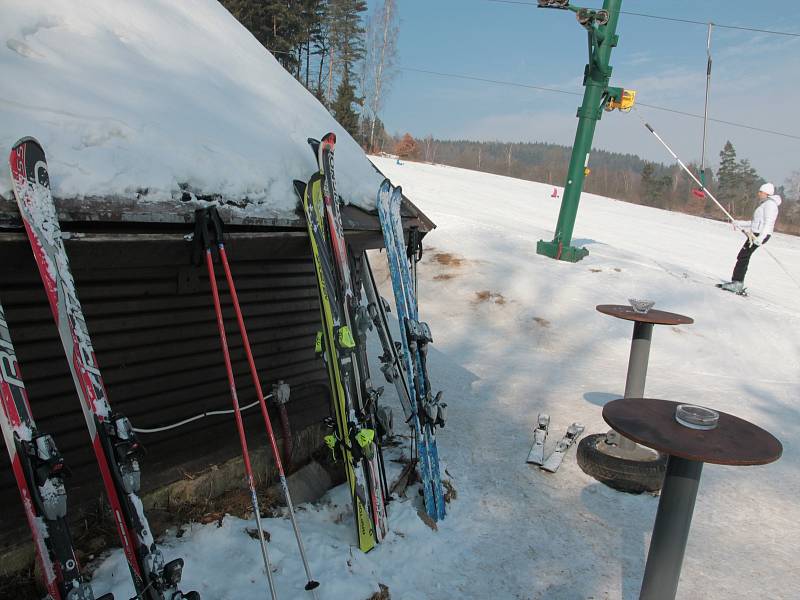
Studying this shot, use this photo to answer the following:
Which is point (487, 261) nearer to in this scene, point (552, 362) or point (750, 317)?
point (552, 362)

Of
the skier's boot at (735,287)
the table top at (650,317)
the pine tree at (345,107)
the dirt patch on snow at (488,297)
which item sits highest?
the pine tree at (345,107)

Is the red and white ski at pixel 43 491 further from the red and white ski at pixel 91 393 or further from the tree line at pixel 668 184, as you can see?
the tree line at pixel 668 184

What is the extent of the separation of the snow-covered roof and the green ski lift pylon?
704 centimetres

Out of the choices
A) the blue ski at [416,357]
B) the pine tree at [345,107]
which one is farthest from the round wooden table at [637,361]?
the pine tree at [345,107]

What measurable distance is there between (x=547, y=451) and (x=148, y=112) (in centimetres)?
→ 433

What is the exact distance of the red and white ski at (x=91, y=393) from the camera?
6.99 feet

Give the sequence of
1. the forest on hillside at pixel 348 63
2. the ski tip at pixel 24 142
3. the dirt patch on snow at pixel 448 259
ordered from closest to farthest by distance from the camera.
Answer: the ski tip at pixel 24 142 < the dirt patch on snow at pixel 448 259 < the forest on hillside at pixel 348 63

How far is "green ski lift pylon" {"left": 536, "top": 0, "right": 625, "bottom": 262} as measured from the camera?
9.62 m

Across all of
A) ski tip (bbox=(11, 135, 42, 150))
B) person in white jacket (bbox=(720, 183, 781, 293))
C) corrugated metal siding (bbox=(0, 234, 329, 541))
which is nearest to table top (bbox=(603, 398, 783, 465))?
corrugated metal siding (bbox=(0, 234, 329, 541))

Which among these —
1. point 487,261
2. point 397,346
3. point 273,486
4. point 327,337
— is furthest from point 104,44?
point 487,261

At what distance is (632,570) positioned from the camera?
11.5 ft

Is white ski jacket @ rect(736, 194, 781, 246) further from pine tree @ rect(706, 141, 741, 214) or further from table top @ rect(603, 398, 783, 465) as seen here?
pine tree @ rect(706, 141, 741, 214)

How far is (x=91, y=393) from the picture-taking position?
7.18 feet

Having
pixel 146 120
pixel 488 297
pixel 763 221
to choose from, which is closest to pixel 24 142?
pixel 146 120
